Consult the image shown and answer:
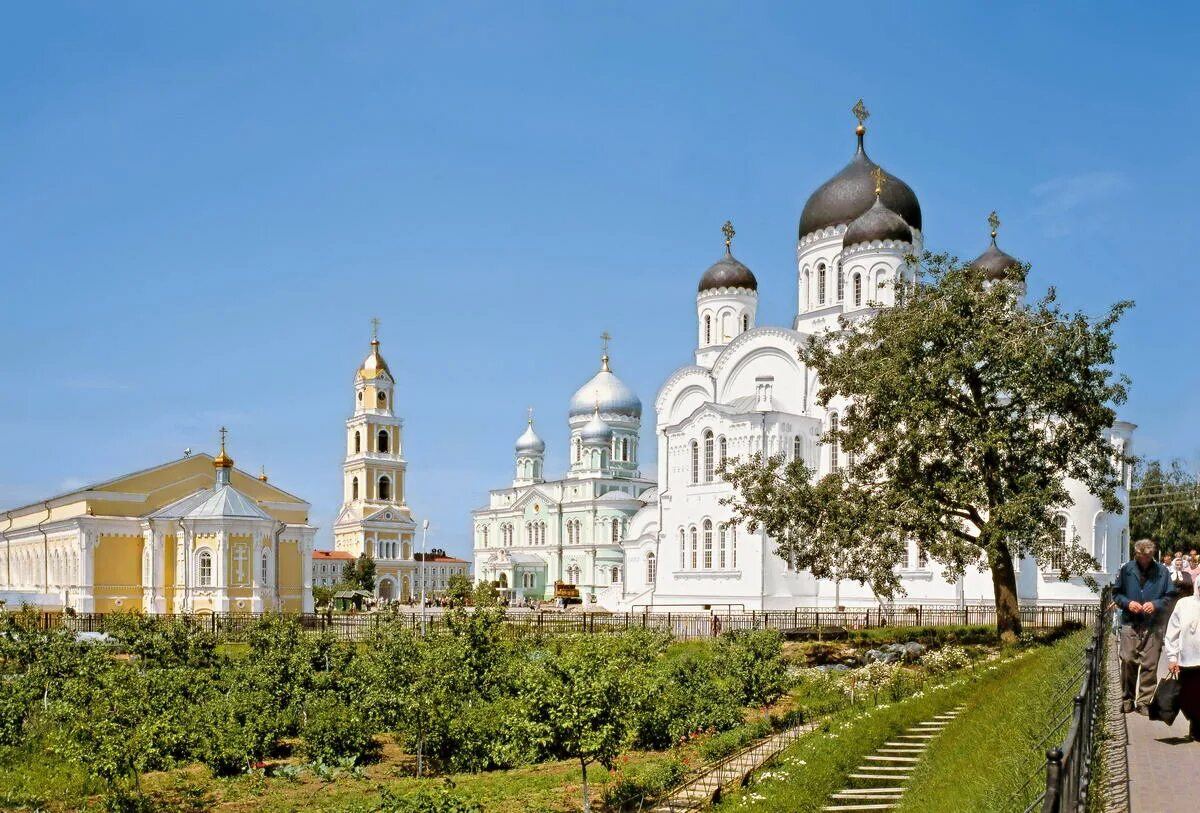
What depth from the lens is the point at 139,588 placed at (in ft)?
146

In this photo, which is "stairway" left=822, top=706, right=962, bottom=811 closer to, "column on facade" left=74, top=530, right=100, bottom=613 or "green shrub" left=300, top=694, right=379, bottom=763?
"green shrub" left=300, top=694, right=379, bottom=763

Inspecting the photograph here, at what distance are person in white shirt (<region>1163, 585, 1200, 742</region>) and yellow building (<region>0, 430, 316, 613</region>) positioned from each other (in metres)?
37.7

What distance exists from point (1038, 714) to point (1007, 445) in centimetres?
1406

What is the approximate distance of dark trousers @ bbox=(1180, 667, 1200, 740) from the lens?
29.8 ft

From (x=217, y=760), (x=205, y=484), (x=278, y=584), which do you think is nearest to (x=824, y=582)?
(x=278, y=584)

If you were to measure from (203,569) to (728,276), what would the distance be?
2644 cm

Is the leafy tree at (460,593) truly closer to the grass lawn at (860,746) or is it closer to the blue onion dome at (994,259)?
the grass lawn at (860,746)

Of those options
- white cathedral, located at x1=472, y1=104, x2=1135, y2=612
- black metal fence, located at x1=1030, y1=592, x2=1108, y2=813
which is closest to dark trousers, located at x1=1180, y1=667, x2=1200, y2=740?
black metal fence, located at x1=1030, y1=592, x2=1108, y2=813

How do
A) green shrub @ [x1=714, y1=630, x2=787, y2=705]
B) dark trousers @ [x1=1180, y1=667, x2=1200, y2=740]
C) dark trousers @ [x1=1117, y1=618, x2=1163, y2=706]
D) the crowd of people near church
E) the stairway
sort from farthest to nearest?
green shrub @ [x1=714, y1=630, x2=787, y2=705]
the stairway
dark trousers @ [x1=1117, y1=618, x2=1163, y2=706]
the crowd of people near church
dark trousers @ [x1=1180, y1=667, x2=1200, y2=740]

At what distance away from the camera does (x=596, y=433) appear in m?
79.8

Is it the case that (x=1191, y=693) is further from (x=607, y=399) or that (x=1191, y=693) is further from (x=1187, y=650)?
(x=607, y=399)

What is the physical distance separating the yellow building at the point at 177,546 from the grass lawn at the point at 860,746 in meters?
31.6

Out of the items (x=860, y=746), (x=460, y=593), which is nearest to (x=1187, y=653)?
(x=860, y=746)

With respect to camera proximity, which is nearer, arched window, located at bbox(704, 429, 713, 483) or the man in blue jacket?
the man in blue jacket
